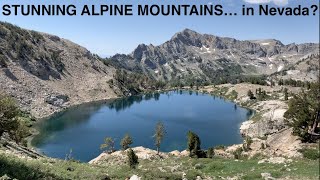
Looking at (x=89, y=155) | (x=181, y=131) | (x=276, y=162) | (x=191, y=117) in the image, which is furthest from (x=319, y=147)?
(x=191, y=117)

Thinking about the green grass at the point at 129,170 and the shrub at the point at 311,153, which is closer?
the green grass at the point at 129,170

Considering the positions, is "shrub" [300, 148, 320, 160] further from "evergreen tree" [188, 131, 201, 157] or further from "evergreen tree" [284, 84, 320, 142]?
"evergreen tree" [188, 131, 201, 157]

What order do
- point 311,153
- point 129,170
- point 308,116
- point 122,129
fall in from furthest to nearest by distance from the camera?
point 122,129 → point 308,116 → point 311,153 → point 129,170

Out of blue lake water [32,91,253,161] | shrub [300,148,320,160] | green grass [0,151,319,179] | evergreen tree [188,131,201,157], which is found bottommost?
blue lake water [32,91,253,161]

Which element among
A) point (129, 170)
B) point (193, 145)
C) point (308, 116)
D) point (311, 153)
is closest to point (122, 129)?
point (193, 145)

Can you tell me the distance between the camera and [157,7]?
40.3 meters

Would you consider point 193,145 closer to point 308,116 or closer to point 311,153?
point 308,116

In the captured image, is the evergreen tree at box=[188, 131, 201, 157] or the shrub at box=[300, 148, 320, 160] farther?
the evergreen tree at box=[188, 131, 201, 157]

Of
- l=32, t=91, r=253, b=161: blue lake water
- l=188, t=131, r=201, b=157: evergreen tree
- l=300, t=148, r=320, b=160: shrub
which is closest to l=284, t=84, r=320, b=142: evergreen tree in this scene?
l=300, t=148, r=320, b=160: shrub

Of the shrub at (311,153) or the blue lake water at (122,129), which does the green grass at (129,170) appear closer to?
the shrub at (311,153)

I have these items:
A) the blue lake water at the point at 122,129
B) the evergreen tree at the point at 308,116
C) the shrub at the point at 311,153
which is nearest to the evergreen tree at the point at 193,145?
the evergreen tree at the point at 308,116

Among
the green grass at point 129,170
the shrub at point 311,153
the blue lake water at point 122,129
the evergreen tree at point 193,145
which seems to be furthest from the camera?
the blue lake water at point 122,129

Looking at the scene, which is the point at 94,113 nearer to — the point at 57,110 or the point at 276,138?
the point at 57,110

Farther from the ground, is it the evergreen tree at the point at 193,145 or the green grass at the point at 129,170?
the green grass at the point at 129,170
